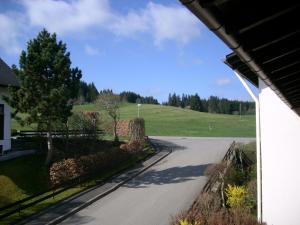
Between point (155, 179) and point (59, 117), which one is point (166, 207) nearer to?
point (155, 179)

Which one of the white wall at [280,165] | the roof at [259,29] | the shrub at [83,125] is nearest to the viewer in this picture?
the roof at [259,29]

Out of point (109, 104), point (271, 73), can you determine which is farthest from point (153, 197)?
point (109, 104)

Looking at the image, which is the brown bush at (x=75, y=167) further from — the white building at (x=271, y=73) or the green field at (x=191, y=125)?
the green field at (x=191, y=125)

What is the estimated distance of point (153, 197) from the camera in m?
23.4

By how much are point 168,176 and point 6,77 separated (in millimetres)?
13438

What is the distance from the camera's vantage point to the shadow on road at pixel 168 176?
27.5 metres

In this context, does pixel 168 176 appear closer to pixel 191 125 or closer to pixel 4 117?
pixel 4 117

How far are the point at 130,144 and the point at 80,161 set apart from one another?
980 centimetres

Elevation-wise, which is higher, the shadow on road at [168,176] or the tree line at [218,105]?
the tree line at [218,105]

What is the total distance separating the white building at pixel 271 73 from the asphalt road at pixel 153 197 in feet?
17.9

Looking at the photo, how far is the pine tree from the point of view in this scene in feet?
91.1

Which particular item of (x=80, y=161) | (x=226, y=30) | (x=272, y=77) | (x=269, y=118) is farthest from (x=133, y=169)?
(x=226, y=30)

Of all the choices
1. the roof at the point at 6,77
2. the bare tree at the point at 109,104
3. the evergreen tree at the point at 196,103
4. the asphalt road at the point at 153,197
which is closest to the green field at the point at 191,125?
the bare tree at the point at 109,104

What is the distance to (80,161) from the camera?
1081 inches
